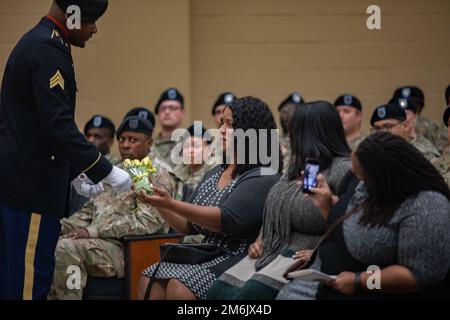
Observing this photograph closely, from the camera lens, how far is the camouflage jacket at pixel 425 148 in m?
5.38

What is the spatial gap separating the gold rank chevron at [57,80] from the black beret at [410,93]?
4.14 m

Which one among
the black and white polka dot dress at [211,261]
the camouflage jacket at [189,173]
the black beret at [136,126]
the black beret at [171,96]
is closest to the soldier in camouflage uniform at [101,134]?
the camouflage jacket at [189,173]

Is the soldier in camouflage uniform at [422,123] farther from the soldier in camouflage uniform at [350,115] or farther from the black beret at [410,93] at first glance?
the soldier in camouflage uniform at [350,115]

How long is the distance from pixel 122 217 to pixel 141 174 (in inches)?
50.5

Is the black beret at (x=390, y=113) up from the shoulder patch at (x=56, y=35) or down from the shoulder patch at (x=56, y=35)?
down

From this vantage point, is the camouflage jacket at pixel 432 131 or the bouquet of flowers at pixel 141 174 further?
the camouflage jacket at pixel 432 131

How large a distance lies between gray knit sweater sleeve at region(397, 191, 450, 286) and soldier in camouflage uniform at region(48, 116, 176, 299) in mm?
1920

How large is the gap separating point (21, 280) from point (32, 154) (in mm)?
483

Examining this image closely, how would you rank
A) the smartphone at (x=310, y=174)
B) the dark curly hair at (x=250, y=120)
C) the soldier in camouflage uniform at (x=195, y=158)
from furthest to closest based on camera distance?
the soldier in camouflage uniform at (x=195, y=158) < the dark curly hair at (x=250, y=120) < the smartphone at (x=310, y=174)

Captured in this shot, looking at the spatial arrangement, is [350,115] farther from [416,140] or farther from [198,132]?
[198,132]

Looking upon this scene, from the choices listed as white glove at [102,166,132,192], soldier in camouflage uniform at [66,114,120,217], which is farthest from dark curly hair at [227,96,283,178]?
soldier in camouflage uniform at [66,114,120,217]

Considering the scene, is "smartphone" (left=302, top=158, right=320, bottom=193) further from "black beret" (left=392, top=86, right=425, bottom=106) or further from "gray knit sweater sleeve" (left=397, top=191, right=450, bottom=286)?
"black beret" (left=392, top=86, right=425, bottom=106)

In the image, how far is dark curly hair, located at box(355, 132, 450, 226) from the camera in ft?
9.32
